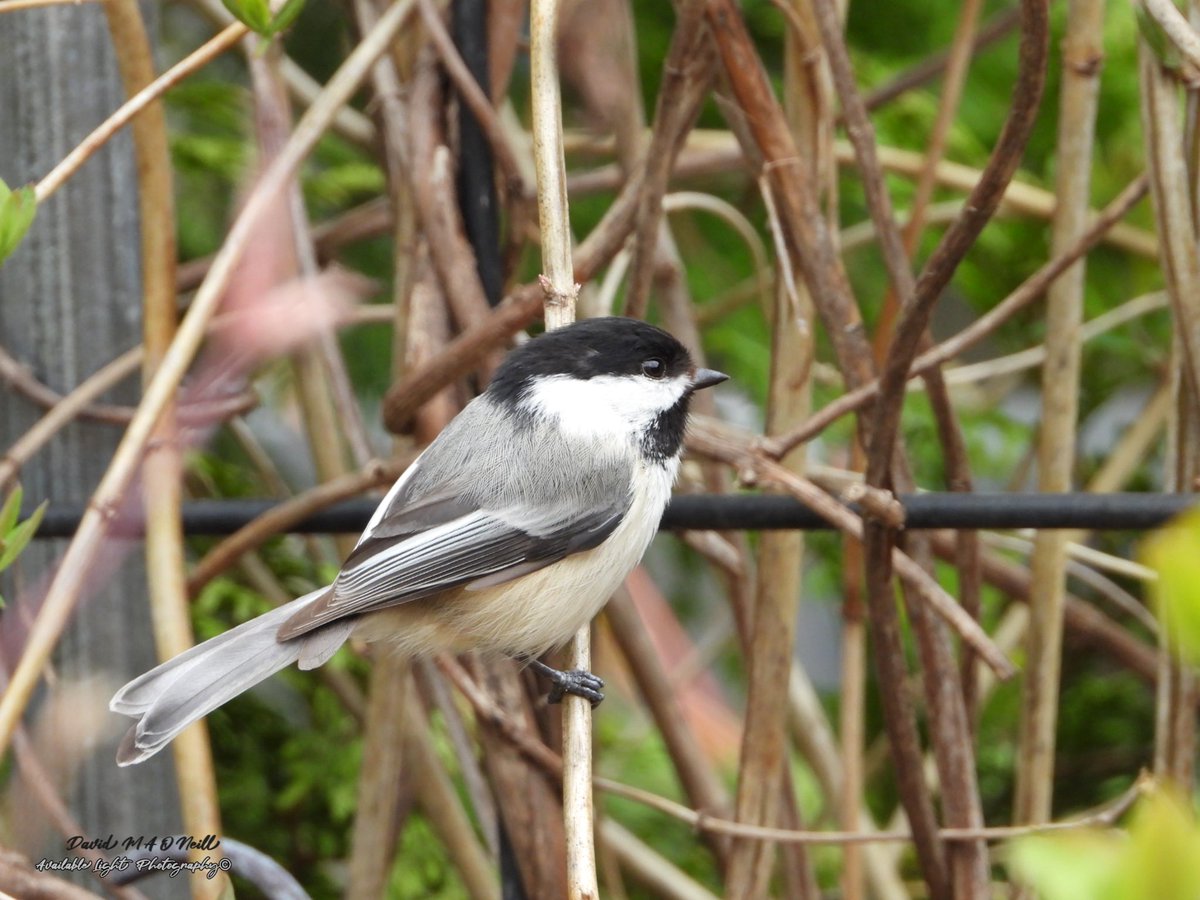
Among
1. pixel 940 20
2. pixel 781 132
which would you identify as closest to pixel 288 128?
pixel 781 132

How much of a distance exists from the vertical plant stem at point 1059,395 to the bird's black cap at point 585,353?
47 cm

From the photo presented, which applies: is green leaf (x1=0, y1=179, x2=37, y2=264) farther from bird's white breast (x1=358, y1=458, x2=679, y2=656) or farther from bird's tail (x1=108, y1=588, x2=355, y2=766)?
bird's white breast (x1=358, y1=458, x2=679, y2=656)

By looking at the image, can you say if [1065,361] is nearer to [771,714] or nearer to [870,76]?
[771,714]

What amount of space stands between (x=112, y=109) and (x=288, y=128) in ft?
0.87

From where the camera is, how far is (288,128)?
1629 millimetres

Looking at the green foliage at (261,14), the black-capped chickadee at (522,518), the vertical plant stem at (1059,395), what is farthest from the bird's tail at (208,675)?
the vertical plant stem at (1059,395)

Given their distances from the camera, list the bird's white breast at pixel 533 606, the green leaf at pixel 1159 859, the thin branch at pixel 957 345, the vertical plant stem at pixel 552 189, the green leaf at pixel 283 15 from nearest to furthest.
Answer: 1. the green leaf at pixel 1159 859
2. the green leaf at pixel 283 15
3. the vertical plant stem at pixel 552 189
4. the thin branch at pixel 957 345
5. the bird's white breast at pixel 533 606

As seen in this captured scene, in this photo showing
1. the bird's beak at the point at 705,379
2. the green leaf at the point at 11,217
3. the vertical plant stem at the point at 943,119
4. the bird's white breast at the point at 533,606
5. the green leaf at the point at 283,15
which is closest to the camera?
the green leaf at the point at 11,217

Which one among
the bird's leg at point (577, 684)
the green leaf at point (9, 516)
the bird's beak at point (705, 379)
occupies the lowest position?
the bird's leg at point (577, 684)

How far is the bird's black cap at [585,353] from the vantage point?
51.6 inches

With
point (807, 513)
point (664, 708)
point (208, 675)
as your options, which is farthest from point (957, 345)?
point (208, 675)

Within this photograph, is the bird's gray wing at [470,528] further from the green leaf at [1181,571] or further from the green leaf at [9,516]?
the green leaf at [1181,571]

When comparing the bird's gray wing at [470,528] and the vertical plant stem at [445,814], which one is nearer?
the bird's gray wing at [470,528]

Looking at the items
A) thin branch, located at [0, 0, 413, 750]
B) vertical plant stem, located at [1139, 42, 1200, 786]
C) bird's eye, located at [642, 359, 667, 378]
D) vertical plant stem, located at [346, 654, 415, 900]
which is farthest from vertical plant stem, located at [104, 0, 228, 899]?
vertical plant stem, located at [1139, 42, 1200, 786]
